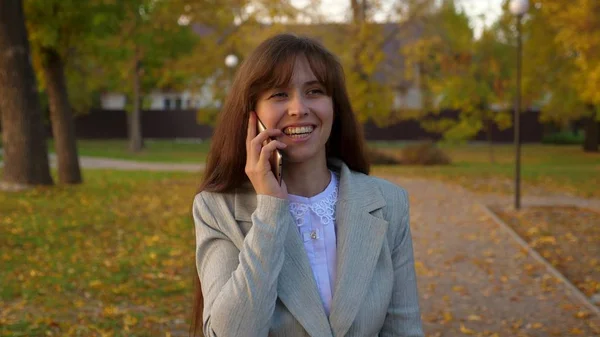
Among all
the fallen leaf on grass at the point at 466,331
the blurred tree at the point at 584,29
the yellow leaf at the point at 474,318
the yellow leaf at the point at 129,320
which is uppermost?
the blurred tree at the point at 584,29

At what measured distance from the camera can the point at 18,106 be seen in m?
15.5

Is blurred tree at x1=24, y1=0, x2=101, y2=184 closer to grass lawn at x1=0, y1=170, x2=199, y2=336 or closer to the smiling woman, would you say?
grass lawn at x1=0, y1=170, x2=199, y2=336

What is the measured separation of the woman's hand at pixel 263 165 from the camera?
2.39 metres

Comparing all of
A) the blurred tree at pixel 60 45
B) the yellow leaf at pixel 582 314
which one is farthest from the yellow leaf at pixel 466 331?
the blurred tree at pixel 60 45

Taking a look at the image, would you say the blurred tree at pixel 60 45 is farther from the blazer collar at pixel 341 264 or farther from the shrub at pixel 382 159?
the blazer collar at pixel 341 264

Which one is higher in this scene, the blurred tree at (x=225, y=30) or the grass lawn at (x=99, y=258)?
the blurred tree at (x=225, y=30)

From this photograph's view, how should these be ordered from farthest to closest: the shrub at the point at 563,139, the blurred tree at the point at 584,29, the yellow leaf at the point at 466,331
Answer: the shrub at the point at 563,139, the blurred tree at the point at 584,29, the yellow leaf at the point at 466,331

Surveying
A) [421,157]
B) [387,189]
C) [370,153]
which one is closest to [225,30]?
[421,157]

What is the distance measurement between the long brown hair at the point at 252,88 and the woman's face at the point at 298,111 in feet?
0.08

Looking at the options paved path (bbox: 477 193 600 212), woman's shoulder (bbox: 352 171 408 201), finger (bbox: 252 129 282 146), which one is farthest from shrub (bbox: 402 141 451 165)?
finger (bbox: 252 129 282 146)

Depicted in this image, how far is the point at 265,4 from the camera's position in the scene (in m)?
26.5

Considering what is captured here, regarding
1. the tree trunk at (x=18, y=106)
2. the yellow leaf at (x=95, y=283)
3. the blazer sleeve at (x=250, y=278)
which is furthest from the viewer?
the tree trunk at (x=18, y=106)

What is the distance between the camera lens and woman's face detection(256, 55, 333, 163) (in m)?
2.48

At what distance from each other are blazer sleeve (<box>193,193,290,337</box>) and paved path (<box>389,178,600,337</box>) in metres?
4.15
